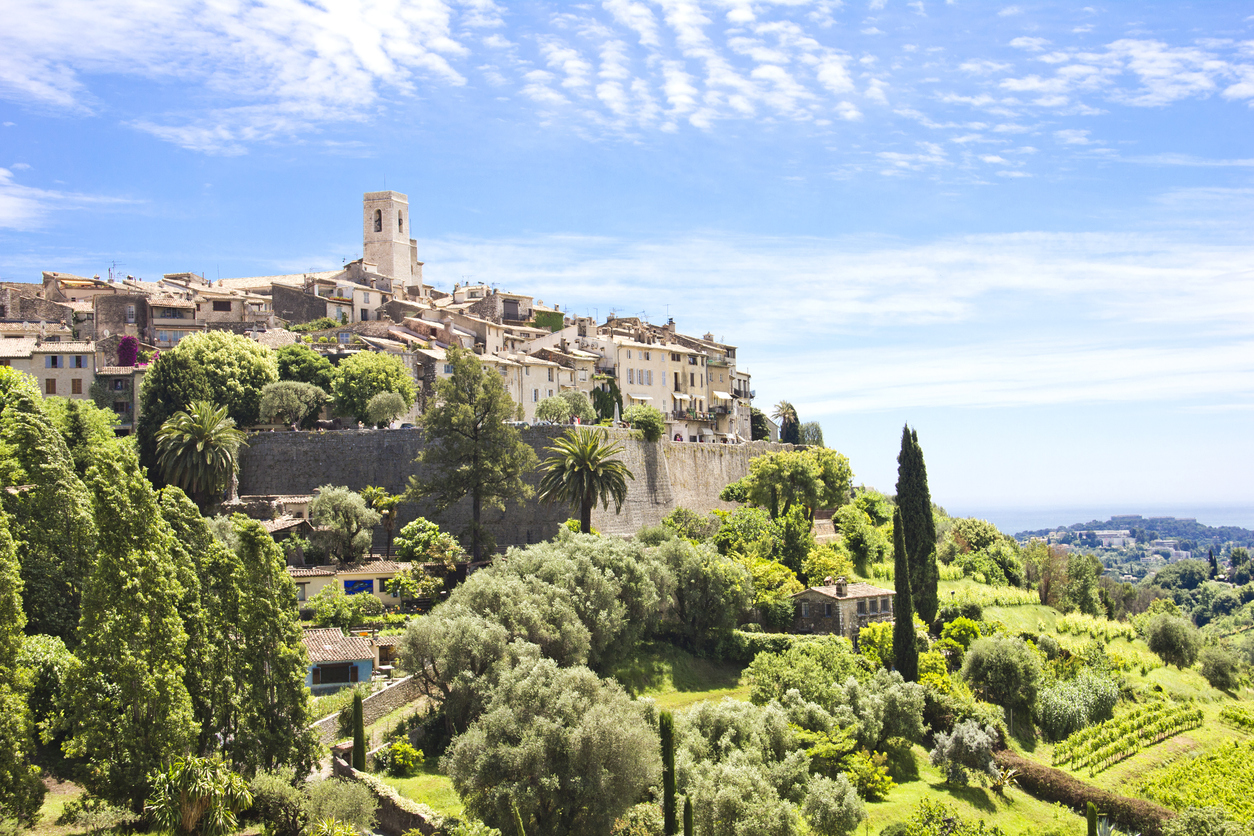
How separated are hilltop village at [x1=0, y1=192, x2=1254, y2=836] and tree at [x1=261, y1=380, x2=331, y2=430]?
0.22 m

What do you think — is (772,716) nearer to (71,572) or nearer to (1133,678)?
(71,572)

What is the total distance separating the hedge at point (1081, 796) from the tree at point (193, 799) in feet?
90.2

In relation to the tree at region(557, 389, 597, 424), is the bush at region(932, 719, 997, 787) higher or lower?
lower

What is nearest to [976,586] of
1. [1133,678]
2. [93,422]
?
[1133,678]

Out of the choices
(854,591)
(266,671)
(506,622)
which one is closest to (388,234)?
(854,591)

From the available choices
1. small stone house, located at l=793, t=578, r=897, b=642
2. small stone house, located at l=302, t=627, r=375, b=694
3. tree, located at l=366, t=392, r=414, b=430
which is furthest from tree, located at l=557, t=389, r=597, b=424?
small stone house, located at l=302, t=627, r=375, b=694

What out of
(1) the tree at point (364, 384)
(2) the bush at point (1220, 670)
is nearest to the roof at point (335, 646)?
(1) the tree at point (364, 384)

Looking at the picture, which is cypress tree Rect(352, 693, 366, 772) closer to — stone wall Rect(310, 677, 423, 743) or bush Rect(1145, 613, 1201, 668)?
stone wall Rect(310, 677, 423, 743)

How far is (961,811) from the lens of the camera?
3616 cm

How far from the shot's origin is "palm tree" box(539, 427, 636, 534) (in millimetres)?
47938

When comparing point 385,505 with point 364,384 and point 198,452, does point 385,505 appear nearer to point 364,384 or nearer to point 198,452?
point 198,452

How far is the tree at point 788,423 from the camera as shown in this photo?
97250 mm

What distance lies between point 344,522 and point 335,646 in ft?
38.8

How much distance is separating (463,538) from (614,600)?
14.2 metres
